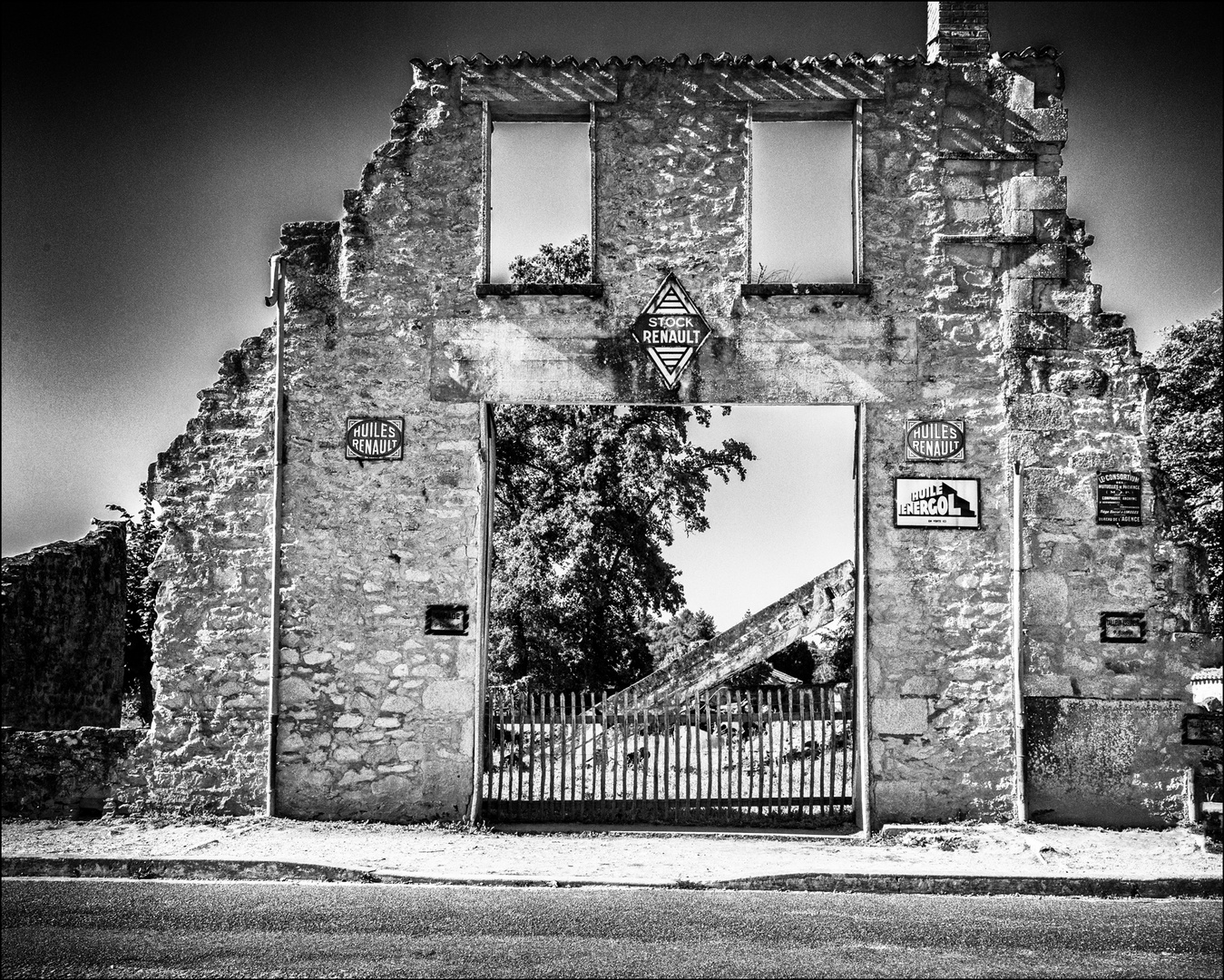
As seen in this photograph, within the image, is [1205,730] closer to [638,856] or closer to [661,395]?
[638,856]

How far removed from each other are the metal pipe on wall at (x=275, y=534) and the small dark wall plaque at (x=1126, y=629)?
766cm

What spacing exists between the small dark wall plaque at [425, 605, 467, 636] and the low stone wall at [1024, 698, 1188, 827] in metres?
5.29

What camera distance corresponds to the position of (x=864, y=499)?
34.6ft

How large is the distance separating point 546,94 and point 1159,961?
8720 millimetres

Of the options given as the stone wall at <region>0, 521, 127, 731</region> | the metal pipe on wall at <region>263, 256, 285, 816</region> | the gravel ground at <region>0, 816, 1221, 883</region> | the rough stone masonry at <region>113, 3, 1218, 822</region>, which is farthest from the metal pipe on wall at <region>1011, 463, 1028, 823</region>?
the stone wall at <region>0, 521, 127, 731</region>

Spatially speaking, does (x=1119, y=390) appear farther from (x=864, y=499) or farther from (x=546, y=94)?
(x=546, y=94)

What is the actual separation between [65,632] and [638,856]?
7.20 m

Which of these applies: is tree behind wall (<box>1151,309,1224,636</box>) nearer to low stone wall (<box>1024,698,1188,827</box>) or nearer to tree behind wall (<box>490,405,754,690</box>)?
tree behind wall (<box>490,405,754,690</box>)

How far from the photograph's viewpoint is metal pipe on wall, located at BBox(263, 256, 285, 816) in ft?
33.9

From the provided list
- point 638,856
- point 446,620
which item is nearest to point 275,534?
point 446,620

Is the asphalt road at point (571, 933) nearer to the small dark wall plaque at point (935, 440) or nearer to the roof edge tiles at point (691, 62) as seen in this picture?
the small dark wall plaque at point (935, 440)

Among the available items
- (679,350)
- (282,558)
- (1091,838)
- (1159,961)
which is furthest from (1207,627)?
(282,558)

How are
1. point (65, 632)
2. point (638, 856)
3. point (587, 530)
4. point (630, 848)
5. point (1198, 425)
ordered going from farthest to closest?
point (587, 530) < point (1198, 425) < point (65, 632) < point (630, 848) < point (638, 856)

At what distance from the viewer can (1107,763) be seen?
33.1ft
